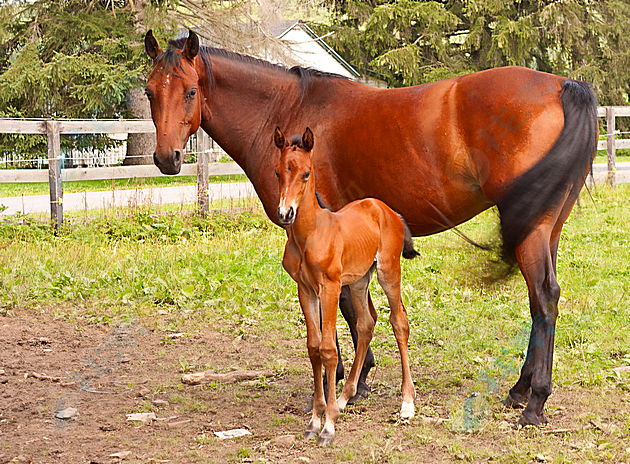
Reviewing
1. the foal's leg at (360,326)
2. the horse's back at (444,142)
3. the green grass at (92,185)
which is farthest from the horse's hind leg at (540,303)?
the green grass at (92,185)

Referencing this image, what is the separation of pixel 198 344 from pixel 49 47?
1591 centimetres

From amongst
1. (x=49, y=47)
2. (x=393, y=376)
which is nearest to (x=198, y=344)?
(x=393, y=376)

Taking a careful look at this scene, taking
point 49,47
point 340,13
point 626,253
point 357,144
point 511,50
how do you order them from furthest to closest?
1. point 340,13
2. point 511,50
3. point 49,47
4. point 626,253
5. point 357,144

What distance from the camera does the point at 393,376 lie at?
4684 millimetres

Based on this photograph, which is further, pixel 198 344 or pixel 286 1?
pixel 286 1

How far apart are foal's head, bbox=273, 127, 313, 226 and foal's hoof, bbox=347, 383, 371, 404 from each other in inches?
59.6

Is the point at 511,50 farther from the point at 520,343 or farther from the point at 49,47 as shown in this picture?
the point at 520,343

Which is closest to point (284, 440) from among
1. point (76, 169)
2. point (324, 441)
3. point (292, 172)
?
point (324, 441)

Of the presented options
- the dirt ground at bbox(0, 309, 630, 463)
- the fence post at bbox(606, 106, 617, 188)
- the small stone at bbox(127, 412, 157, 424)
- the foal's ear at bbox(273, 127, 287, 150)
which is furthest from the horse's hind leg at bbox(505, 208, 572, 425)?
the fence post at bbox(606, 106, 617, 188)

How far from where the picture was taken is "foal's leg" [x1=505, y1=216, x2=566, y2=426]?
3.66 m

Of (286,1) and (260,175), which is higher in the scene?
(286,1)

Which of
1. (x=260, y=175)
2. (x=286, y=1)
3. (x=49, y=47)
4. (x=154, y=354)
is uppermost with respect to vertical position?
(x=286, y=1)

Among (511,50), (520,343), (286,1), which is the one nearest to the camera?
(520,343)

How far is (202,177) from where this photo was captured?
10.5 metres
